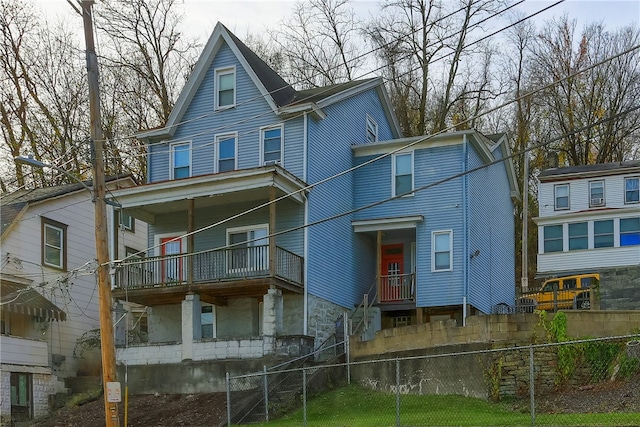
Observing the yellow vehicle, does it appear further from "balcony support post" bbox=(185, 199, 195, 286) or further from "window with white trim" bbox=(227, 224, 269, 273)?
"balcony support post" bbox=(185, 199, 195, 286)

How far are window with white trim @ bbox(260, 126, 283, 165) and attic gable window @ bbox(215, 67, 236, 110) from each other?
6.31 feet

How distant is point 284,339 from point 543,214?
69.4ft

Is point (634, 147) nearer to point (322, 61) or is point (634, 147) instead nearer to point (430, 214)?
point (322, 61)

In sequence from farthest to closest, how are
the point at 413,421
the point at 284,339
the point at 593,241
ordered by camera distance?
the point at 593,241, the point at 284,339, the point at 413,421

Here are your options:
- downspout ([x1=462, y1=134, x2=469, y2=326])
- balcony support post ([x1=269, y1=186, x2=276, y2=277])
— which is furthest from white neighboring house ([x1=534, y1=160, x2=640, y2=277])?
balcony support post ([x1=269, y1=186, x2=276, y2=277])

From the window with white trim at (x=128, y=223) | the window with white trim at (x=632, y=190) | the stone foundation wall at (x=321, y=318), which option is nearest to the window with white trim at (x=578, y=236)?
the window with white trim at (x=632, y=190)

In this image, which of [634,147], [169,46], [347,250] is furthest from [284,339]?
[634,147]

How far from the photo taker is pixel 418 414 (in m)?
19.5

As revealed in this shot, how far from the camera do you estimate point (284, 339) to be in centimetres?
2598

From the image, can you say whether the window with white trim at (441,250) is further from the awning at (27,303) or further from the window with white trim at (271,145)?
the awning at (27,303)

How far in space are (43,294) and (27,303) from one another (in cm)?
194

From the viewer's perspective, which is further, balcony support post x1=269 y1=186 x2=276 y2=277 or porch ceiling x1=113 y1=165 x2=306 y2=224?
porch ceiling x1=113 y1=165 x2=306 y2=224

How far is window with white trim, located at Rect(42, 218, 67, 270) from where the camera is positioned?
1299 inches

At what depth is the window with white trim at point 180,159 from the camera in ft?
102
